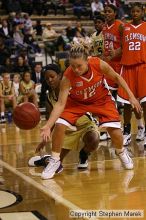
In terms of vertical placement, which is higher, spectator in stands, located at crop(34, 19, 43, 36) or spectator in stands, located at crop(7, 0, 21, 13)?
spectator in stands, located at crop(7, 0, 21, 13)

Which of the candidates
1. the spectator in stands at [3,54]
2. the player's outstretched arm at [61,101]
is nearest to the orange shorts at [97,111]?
the player's outstretched arm at [61,101]

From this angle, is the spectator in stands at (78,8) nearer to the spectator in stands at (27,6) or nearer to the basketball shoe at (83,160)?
the spectator in stands at (27,6)

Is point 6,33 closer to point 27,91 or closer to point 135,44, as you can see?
point 27,91

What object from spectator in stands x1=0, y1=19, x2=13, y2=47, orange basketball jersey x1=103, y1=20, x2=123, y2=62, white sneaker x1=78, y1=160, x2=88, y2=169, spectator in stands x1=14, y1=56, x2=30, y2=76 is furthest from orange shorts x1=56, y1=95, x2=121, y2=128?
spectator in stands x1=0, y1=19, x2=13, y2=47

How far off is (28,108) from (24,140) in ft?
8.13

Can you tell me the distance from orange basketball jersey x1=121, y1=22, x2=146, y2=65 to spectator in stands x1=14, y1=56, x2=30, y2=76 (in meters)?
6.36

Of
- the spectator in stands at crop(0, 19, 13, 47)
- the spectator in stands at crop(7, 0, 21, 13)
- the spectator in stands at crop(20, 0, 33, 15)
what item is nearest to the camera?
the spectator in stands at crop(0, 19, 13, 47)

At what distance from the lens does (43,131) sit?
4902 millimetres

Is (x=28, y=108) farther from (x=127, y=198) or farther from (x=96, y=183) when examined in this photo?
(x=127, y=198)

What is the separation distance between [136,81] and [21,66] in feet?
21.4

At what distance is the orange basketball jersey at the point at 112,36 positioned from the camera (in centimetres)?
718

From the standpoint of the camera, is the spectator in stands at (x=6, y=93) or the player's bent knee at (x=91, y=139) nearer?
the player's bent knee at (x=91, y=139)

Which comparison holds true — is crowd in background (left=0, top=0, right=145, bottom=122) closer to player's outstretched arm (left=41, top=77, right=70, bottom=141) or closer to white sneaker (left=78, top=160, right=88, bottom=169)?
white sneaker (left=78, top=160, right=88, bottom=169)

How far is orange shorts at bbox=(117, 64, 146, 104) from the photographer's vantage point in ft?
22.3
